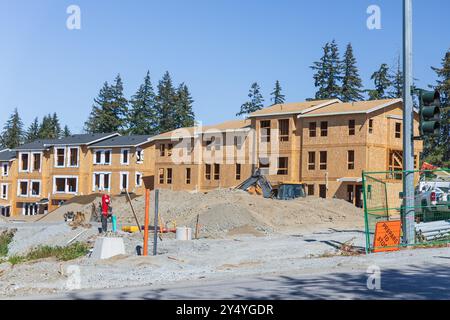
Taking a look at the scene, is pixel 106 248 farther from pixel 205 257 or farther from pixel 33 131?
pixel 33 131

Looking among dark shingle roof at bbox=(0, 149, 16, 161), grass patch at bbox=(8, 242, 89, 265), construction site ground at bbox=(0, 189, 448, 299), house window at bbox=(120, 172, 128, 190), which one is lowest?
grass patch at bbox=(8, 242, 89, 265)

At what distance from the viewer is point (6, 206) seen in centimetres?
7900

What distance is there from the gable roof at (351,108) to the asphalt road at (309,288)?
38.5m

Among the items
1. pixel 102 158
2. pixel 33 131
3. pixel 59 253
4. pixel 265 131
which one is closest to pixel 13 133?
pixel 33 131

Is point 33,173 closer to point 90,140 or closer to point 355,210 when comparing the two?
point 90,140

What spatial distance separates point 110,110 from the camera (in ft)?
343

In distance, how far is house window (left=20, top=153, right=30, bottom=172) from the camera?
3083 inches

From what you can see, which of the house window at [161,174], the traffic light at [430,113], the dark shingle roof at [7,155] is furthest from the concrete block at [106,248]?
the dark shingle roof at [7,155]

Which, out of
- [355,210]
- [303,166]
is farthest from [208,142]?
[355,210]

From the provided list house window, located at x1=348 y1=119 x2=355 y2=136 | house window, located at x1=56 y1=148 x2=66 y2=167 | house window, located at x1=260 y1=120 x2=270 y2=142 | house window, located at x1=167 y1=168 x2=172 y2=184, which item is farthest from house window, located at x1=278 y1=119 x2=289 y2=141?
house window, located at x1=56 y1=148 x2=66 y2=167

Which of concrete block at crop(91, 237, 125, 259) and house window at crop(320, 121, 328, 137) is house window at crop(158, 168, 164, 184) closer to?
house window at crop(320, 121, 328, 137)

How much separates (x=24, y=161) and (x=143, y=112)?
96.2ft

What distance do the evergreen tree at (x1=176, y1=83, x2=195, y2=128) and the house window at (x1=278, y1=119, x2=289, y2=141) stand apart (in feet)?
154
